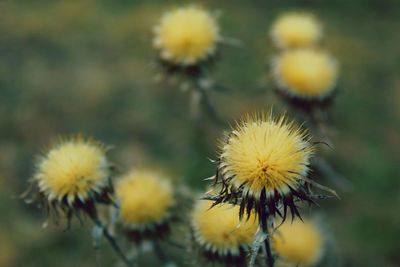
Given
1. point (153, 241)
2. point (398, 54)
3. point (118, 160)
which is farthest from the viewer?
point (398, 54)

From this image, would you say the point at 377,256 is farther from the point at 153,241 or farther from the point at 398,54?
the point at 398,54

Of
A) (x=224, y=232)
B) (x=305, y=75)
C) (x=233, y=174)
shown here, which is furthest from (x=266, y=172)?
(x=305, y=75)

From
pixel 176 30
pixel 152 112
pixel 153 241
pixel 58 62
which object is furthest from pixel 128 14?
pixel 153 241

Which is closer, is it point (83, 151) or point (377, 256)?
point (83, 151)

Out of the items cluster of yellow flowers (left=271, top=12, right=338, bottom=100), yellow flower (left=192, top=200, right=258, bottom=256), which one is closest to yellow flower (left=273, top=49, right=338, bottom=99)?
cluster of yellow flowers (left=271, top=12, right=338, bottom=100)

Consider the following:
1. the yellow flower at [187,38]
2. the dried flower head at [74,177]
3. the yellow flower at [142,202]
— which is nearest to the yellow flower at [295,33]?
the yellow flower at [187,38]

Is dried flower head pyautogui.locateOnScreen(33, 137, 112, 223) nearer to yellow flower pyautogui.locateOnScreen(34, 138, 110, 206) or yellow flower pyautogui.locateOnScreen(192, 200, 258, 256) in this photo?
yellow flower pyautogui.locateOnScreen(34, 138, 110, 206)

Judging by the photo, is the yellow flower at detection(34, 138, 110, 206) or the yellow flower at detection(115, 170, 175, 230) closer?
the yellow flower at detection(34, 138, 110, 206)
